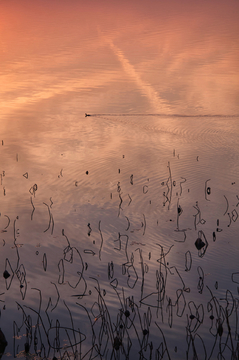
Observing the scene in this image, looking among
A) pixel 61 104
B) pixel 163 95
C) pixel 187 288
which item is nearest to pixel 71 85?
pixel 61 104

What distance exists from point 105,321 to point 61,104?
4.99 metres

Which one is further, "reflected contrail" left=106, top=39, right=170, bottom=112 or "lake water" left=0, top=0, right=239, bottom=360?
"reflected contrail" left=106, top=39, right=170, bottom=112

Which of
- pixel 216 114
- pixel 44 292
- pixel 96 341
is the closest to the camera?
pixel 96 341

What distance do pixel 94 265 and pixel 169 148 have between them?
305 centimetres

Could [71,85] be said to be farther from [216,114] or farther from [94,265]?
[94,265]

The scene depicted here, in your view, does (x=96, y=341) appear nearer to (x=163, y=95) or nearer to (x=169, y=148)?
(x=169, y=148)

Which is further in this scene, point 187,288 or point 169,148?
point 169,148

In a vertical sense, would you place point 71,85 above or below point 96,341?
above

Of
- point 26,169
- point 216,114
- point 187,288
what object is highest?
point 216,114

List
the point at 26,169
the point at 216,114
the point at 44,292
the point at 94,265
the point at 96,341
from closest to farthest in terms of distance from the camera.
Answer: the point at 96,341, the point at 44,292, the point at 94,265, the point at 26,169, the point at 216,114

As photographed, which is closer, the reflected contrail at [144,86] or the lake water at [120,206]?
the lake water at [120,206]

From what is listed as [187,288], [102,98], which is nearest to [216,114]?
[102,98]

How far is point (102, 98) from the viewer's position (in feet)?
24.9

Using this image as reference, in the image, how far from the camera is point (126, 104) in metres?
7.50
